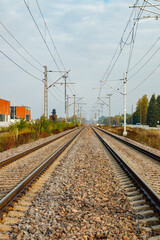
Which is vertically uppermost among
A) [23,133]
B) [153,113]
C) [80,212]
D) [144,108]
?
[144,108]

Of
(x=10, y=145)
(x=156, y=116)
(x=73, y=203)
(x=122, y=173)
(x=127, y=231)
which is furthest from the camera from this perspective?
(x=156, y=116)

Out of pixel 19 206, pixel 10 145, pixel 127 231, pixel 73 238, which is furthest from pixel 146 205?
pixel 10 145

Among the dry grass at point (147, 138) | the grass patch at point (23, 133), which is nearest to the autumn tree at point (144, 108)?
the dry grass at point (147, 138)

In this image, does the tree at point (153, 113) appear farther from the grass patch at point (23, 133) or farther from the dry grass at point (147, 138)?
the grass patch at point (23, 133)

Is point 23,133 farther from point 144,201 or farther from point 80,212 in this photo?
point 144,201

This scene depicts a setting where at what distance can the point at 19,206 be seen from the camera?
4.32m

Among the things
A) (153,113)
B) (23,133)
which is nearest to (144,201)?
(23,133)

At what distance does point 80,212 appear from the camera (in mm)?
4199

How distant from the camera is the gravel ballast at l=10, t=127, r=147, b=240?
3373mm

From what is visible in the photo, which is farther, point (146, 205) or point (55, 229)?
point (146, 205)

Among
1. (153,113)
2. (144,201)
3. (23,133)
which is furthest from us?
(153,113)

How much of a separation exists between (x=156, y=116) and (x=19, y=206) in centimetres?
8206

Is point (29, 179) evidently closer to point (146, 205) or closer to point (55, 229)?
point (55, 229)

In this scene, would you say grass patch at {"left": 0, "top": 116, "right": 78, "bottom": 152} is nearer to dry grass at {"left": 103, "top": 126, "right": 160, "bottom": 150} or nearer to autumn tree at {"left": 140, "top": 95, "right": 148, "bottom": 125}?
dry grass at {"left": 103, "top": 126, "right": 160, "bottom": 150}
